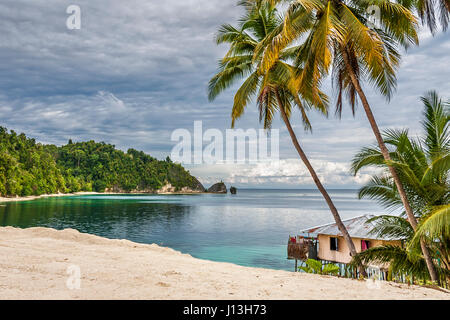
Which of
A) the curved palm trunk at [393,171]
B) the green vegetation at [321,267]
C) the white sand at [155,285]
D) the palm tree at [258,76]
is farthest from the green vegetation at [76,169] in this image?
the curved palm trunk at [393,171]

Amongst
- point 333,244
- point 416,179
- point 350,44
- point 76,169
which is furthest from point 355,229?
point 76,169

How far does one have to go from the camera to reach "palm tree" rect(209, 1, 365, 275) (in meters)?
12.2

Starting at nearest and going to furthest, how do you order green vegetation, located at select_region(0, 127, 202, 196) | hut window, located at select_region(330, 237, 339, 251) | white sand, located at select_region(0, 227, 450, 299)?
white sand, located at select_region(0, 227, 450, 299) < hut window, located at select_region(330, 237, 339, 251) < green vegetation, located at select_region(0, 127, 202, 196)

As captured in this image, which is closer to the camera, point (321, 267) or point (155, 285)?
point (155, 285)

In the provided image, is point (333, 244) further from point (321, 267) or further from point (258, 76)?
point (258, 76)

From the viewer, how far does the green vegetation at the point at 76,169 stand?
264 feet

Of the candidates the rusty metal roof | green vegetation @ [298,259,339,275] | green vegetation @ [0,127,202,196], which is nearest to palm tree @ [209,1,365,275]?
green vegetation @ [298,259,339,275]

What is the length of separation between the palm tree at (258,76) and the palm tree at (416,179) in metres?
2.89

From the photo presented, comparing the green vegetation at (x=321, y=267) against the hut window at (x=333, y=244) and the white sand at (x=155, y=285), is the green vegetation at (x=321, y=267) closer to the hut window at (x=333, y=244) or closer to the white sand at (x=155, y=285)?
the white sand at (x=155, y=285)

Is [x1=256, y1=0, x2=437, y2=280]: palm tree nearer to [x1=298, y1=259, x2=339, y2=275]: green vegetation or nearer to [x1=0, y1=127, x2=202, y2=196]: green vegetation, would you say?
[x1=298, y1=259, x2=339, y2=275]: green vegetation

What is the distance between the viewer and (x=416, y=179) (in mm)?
8188

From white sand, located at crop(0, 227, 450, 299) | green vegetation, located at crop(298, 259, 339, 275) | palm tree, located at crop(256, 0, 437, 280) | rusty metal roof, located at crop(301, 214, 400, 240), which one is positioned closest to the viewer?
white sand, located at crop(0, 227, 450, 299)

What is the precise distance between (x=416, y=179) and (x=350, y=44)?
4.25 m

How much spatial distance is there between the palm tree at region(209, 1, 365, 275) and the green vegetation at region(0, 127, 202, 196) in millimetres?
71932
